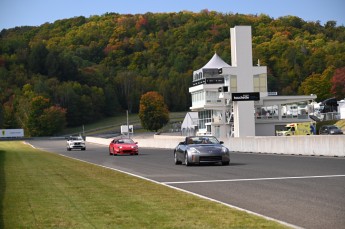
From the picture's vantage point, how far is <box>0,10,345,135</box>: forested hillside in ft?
502

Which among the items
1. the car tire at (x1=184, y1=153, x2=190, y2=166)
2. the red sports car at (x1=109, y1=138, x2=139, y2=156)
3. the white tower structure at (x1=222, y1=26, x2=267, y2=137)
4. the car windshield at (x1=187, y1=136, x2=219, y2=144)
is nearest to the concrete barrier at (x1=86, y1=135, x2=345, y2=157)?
the car windshield at (x1=187, y1=136, x2=219, y2=144)

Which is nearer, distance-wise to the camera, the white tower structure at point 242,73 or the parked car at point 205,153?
the parked car at point 205,153

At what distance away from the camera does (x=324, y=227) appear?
9570 millimetres

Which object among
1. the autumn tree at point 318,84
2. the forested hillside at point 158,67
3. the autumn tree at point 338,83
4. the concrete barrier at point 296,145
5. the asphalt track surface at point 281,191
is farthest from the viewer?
the forested hillside at point 158,67

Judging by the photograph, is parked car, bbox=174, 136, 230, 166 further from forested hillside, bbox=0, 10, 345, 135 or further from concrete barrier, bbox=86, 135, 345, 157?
forested hillside, bbox=0, 10, 345, 135

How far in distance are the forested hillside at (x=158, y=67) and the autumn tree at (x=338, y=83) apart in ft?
1.01

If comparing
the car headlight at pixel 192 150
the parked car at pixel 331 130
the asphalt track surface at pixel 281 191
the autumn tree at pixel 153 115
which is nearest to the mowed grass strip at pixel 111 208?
the asphalt track surface at pixel 281 191

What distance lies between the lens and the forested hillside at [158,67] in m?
153

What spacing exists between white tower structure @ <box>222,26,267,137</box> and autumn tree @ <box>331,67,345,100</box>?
67.3 meters

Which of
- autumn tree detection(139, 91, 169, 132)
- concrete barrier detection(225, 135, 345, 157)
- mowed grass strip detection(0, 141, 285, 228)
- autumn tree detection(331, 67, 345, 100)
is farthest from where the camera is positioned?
autumn tree detection(139, 91, 169, 132)

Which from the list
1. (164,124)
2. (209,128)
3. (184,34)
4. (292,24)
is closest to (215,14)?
(184,34)

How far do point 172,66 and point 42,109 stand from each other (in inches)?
1837

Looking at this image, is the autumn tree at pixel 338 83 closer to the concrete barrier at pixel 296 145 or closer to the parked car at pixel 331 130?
the parked car at pixel 331 130

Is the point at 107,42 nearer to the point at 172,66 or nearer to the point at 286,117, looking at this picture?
the point at 172,66
